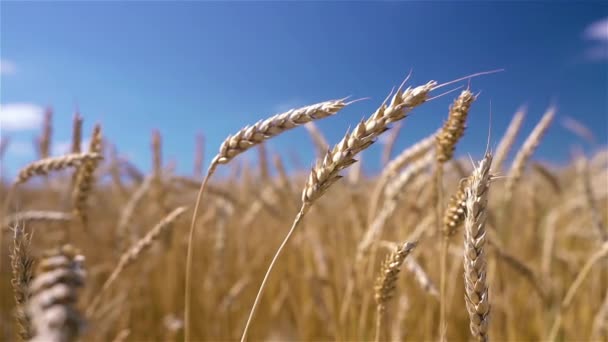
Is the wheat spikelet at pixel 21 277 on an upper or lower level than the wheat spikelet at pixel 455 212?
lower

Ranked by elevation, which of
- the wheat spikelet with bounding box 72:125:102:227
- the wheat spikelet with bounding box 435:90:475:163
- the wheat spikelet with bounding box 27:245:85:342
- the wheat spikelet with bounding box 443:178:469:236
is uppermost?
the wheat spikelet with bounding box 435:90:475:163

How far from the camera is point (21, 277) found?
55cm

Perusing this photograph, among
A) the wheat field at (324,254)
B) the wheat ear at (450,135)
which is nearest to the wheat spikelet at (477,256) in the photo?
the wheat field at (324,254)

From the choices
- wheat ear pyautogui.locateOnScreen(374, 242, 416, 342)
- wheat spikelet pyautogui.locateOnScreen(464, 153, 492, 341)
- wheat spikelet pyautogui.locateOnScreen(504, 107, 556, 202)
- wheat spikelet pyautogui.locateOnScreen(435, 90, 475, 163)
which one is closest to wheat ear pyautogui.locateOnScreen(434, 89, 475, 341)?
wheat spikelet pyautogui.locateOnScreen(435, 90, 475, 163)

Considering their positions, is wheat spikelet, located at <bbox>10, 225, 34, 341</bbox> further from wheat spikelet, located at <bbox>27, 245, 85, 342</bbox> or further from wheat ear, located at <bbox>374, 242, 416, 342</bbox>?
wheat ear, located at <bbox>374, 242, 416, 342</bbox>

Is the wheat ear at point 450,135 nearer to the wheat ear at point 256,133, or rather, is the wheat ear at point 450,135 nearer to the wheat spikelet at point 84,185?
the wheat ear at point 256,133

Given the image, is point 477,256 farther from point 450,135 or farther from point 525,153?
point 525,153

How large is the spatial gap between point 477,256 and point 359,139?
0.20 meters

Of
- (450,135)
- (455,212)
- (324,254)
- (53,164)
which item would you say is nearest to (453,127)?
(450,135)

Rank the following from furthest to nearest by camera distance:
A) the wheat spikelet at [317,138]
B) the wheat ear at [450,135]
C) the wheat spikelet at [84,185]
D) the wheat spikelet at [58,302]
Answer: the wheat spikelet at [317,138], the wheat spikelet at [84,185], the wheat ear at [450,135], the wheat spikelet at [58,302]

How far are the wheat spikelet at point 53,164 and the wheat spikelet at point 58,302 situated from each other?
79 cm

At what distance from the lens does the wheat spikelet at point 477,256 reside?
57 centimetres

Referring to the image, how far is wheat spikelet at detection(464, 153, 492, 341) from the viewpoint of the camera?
0.57 meters

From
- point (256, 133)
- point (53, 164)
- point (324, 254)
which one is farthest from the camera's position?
point (324, 254)
